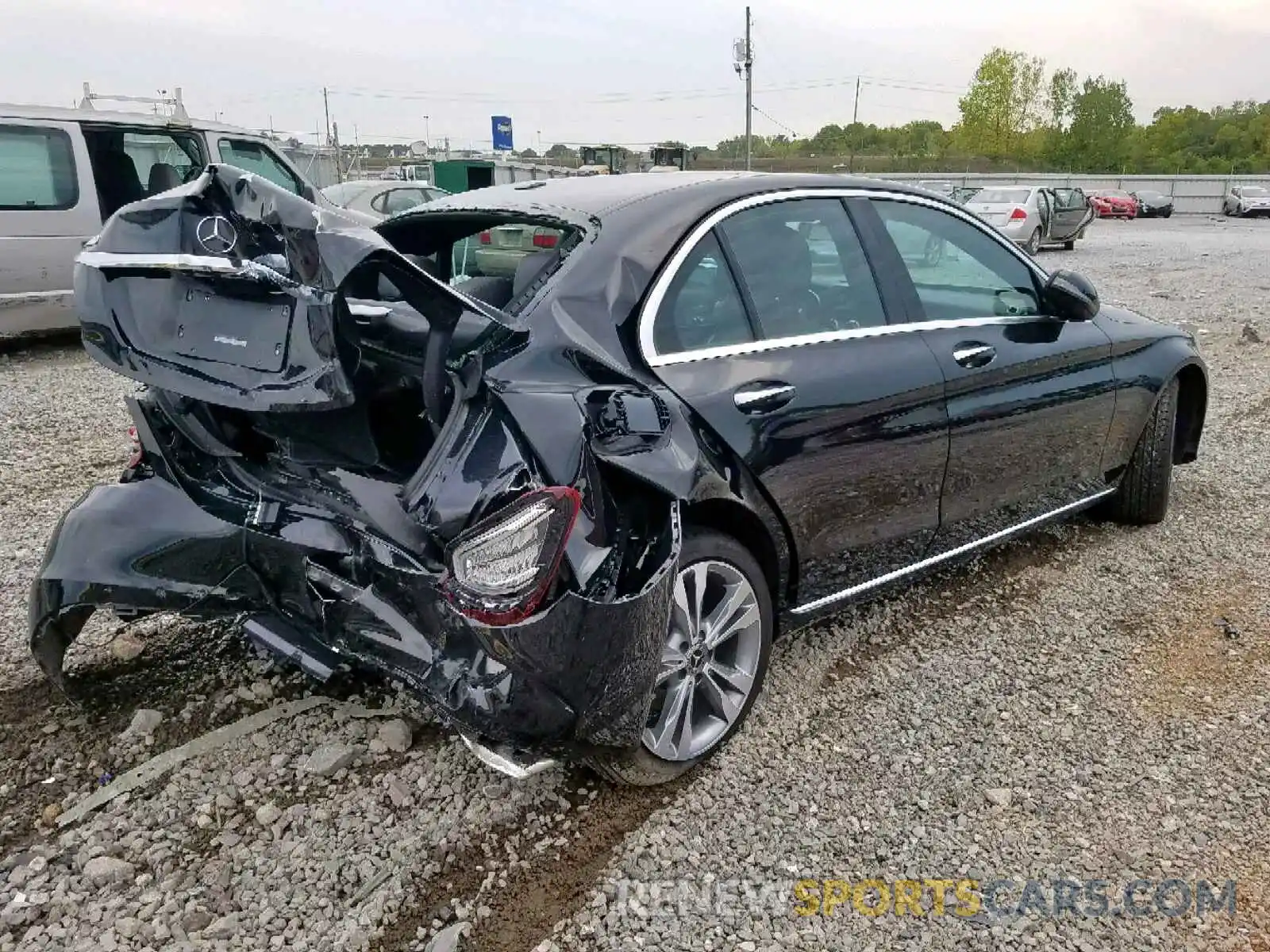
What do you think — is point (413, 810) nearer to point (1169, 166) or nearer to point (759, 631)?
point (759, 631)

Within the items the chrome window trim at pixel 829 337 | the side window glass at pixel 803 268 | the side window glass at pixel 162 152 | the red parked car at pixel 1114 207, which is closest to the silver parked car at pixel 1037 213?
the side window glass at pixel 162 152

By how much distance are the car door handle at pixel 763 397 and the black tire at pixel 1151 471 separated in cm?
238

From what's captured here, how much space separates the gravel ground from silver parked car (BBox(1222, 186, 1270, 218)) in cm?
4320

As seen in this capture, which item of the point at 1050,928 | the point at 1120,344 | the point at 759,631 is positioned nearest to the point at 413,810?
the point at 759,631

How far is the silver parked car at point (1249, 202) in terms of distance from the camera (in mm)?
39000

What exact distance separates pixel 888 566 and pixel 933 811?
92 centimetres

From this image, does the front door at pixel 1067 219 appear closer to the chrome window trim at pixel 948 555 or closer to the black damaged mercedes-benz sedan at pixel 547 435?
the chrome window trim at pixel 948 555

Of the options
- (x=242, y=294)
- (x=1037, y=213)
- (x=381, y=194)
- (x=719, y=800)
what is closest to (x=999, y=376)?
(x=719, y=800)

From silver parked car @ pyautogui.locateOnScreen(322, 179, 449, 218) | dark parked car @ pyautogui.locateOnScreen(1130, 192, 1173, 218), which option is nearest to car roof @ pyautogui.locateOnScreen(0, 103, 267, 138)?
silver parked car @ pyautogui.locateOnScreen(322, 179, 449, 218)

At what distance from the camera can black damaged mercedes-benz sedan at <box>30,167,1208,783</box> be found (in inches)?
86.5

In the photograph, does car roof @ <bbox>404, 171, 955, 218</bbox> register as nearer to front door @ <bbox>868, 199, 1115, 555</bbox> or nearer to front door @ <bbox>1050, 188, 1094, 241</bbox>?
front door @ <bbox>868, 199, 1115, 555</bbox>

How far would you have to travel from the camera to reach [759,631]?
284 centimetres

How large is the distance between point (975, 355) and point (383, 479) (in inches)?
83.5

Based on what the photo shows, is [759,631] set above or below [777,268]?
below
